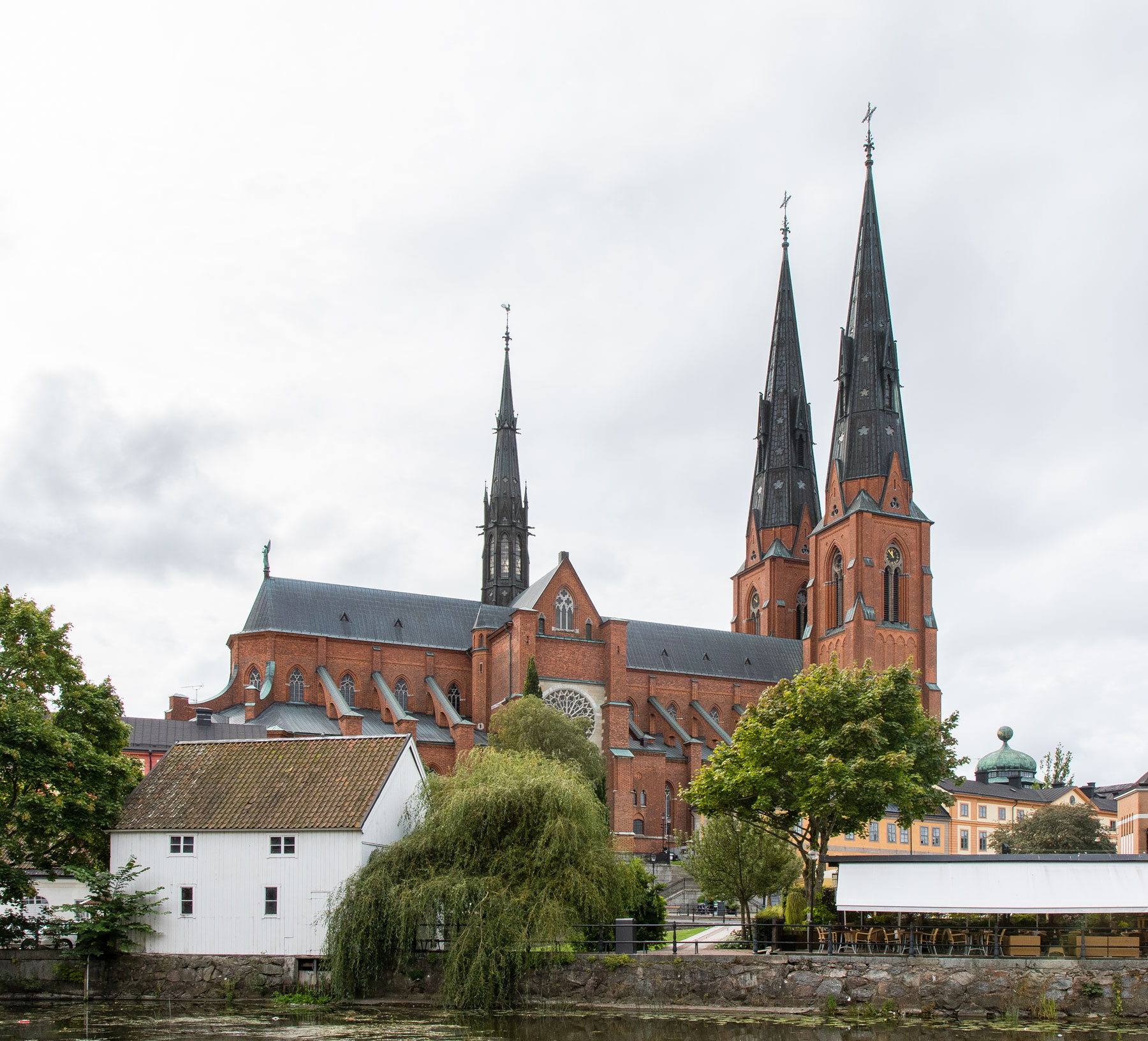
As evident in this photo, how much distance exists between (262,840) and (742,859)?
50.2 feet

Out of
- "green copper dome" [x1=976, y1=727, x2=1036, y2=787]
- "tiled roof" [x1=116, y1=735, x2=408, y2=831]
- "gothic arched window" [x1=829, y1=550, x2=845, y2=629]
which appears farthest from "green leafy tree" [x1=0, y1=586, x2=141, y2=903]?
"green copper dome" [x1=976, y1=727, x2=1036, y2=787]

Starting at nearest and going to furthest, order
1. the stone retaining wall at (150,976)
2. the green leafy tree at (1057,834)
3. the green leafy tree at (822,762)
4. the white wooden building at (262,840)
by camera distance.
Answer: the stone retaining wall at (150,976) < the white wooden building at (262,840) < the green leafy tree at (822,762) < the green leafy tree at (1057,834)

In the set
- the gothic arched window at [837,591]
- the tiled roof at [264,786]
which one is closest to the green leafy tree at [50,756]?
the tiled roof at [264,786]

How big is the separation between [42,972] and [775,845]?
22302mm

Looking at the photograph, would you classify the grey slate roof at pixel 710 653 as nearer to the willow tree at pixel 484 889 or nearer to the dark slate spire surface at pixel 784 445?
the dark slate spire surface at pixel 784 445

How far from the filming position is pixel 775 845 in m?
41.7

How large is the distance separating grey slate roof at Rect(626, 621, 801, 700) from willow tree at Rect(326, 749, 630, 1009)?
4819 cm

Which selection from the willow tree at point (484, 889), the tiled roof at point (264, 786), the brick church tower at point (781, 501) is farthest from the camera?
the brick church tower at point (781, 501)

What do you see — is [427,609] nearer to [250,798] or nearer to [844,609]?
[844,609]

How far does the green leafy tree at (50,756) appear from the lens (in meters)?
34.7

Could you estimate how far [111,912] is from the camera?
115 ft

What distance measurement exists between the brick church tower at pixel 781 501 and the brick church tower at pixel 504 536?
58.0ft

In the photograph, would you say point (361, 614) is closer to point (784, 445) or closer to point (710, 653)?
point (710, 653)

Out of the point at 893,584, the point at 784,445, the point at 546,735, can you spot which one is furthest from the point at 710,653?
the point at 546,735
